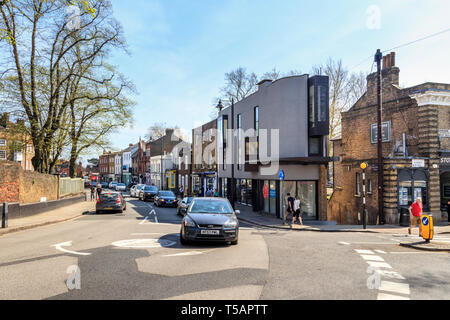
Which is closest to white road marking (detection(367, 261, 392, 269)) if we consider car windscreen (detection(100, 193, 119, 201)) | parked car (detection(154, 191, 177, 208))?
car windscreen (detection(100, 193, 119, 201))

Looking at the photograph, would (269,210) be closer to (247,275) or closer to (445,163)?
(445,163)

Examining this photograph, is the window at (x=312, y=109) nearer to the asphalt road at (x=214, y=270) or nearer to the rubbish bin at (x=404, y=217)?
the rubbish bin at (x=404, y=217)

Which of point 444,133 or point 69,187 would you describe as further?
point 69,187

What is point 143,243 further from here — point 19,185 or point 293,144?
point 293,144

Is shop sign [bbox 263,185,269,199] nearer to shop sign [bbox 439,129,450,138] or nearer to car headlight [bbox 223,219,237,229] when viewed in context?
shop sign [bbox 439,129,450,138]

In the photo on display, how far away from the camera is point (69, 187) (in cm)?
3030

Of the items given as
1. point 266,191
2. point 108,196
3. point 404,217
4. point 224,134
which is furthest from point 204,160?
point 404,217

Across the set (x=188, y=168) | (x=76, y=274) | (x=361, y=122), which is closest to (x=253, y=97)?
(x=361, y=122)

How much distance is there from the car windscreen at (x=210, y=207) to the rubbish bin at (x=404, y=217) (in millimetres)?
12412

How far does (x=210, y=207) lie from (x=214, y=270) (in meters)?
4.00

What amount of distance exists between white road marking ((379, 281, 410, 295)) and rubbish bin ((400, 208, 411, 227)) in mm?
13721

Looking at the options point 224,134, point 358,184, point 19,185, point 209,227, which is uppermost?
point 224,134

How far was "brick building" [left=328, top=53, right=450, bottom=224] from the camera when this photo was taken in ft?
62.4

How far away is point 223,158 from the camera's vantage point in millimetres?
31844
